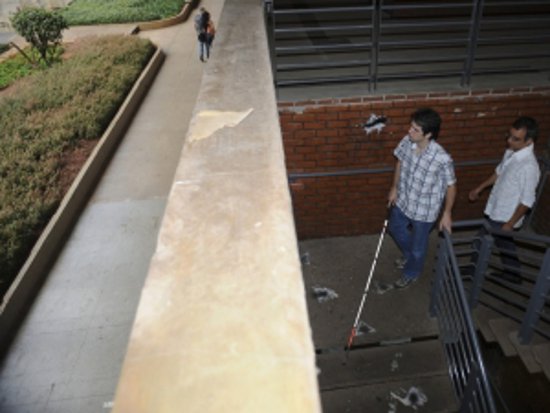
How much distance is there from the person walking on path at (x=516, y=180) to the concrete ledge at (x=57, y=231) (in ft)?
15.3

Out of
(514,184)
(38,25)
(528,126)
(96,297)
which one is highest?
(528,126)

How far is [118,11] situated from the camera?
55.5ft

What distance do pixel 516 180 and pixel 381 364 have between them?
201 cm

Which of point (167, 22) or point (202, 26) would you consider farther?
point (167, 22)

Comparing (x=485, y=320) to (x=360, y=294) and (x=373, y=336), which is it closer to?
(x=373, y=336)

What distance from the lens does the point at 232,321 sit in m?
1.43

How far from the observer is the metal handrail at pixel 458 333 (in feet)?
9.77

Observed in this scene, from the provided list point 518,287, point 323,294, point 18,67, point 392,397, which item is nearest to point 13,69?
point 18,67

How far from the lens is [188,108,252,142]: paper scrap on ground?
273 centimetres

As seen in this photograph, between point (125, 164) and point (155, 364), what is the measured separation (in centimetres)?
665

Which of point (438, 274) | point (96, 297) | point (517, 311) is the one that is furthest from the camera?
point (96, 297)

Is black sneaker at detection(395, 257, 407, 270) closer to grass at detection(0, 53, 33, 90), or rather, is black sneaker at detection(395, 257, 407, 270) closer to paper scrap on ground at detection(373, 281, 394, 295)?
paper scrap on ground at detection(373, 281, 394, 295)

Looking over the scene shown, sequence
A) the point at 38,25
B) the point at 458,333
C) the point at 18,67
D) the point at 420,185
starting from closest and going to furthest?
the point at 458,333 → the point at 420,185 → the point at 38,25 → the point at 18,67

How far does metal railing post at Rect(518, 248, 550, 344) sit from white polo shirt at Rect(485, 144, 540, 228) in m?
0.59
